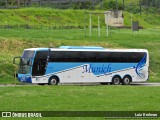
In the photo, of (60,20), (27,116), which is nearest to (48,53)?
(27,116)

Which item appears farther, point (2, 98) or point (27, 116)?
point (2, 98)

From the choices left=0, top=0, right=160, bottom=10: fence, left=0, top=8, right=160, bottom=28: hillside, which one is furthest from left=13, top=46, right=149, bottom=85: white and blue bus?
left=0, top=0, right=160, bottom=10: fence

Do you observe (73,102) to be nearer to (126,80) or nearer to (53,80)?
(53,80)

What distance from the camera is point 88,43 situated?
6050 cm

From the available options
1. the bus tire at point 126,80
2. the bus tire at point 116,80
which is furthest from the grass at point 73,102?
the bus tire at point 126,80

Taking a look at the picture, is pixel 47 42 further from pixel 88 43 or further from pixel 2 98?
pixel 2 98

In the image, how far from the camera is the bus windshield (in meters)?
42.9

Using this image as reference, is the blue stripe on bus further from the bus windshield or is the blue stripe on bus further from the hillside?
the hillside

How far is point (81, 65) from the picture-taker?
44875 millimetres

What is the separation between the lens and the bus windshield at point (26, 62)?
4288 centimetres

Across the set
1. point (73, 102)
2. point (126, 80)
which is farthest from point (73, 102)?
point (126, 80)

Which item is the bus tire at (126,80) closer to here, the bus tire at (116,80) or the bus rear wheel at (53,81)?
the bus tire at (116,80)

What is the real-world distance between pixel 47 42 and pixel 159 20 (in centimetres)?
7950

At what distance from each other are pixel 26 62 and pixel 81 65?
4652mm
